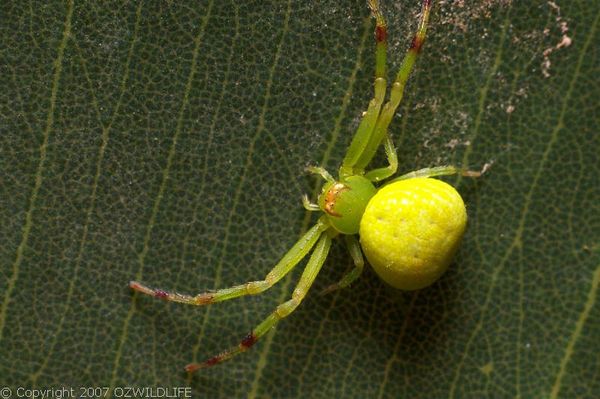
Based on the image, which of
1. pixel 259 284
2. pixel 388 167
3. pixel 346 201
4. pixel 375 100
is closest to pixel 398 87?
pixel 375 100

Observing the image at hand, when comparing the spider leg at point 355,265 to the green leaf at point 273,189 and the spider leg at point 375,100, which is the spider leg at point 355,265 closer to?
the green leaf at point 273,189

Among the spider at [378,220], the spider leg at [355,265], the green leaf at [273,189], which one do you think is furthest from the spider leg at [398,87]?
the spider leg at [355,265]

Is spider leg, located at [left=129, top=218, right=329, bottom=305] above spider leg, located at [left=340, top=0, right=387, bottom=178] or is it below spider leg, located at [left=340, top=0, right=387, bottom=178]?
below

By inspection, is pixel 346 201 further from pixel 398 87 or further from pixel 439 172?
pixel 398 87

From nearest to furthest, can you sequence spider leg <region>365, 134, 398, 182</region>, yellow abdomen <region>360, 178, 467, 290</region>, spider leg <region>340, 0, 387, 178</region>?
yellow abdomen <region>360, 178, 467, 290</region>, spider leg <region>340, 0, 387, 178</region>, spider leg <region>365, 134, 398, 182</region>

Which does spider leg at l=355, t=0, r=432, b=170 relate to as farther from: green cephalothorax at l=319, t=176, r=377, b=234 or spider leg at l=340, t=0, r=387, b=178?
green cephalothorax at l=319, t=176, r=377, b=234

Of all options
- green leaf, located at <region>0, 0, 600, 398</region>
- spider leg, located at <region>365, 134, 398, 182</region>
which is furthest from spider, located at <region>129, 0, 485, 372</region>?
green leaf, located at <region>0, 0, 600, 398</region>

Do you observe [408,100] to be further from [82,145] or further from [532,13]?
[82,145]
